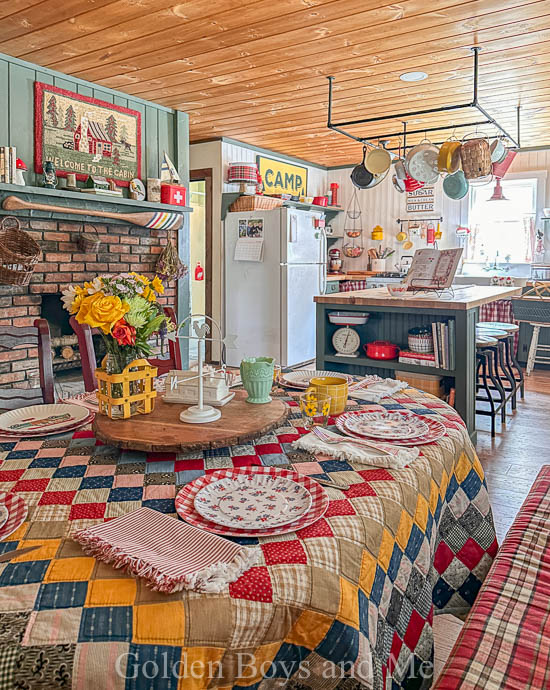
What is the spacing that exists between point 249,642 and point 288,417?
→ 0.83 metres

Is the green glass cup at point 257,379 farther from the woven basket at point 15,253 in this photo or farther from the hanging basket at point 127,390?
the woven basket at point 15,253

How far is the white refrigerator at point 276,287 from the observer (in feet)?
18.4

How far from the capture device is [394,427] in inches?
56.5

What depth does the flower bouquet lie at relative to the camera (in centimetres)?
130

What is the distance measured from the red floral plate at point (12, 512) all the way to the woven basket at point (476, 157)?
339 cm

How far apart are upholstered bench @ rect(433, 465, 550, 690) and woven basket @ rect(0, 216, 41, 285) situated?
2.89m

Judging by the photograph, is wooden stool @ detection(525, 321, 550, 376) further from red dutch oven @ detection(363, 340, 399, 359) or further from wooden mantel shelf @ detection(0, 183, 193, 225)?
wooden mantel shelf @ detection(0, 183, 193, 225)

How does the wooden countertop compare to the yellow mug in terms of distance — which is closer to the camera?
the yellow mug

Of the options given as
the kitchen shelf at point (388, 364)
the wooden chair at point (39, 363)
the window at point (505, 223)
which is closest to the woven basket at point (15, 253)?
the wooden chair at point (39, 363)

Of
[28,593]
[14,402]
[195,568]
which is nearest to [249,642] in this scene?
[195,568]

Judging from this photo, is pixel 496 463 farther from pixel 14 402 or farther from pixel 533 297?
pixel 533 297

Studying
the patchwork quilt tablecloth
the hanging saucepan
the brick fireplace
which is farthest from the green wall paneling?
the patchwork quilt tablecloth

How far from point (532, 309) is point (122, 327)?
17.9 feet

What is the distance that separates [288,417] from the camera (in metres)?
1.56
